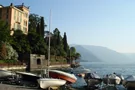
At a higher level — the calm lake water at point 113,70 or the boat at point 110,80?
the boat at point 110,80

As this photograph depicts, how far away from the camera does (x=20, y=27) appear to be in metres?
81.1

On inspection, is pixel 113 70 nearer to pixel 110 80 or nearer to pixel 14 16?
pixel 14 16

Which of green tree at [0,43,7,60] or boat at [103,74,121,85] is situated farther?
green tree at [0,43,7,60]

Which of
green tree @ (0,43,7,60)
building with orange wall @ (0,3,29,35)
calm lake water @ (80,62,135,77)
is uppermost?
building with orange wall @ (0,3,29,35)

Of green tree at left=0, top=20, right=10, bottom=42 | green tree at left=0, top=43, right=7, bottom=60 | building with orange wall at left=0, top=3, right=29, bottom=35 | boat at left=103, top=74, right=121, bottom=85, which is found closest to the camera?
boat at left=103, top=74, right=121, bottom=85

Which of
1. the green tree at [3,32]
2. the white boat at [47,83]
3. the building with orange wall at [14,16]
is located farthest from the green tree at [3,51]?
the white boat at [47,83]

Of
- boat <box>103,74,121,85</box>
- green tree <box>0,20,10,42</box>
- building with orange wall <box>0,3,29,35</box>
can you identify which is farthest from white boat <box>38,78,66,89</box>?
building with orange wall <box>0,3,29,35</box>

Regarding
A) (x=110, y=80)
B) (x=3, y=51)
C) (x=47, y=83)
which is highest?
(x=3, y=51)

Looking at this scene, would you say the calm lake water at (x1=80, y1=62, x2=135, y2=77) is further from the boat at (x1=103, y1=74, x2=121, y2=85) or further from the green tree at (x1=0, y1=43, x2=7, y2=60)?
the boat at (x1=103, y1=74, x2=121, y2=85)

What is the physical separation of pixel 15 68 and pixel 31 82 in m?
33.5

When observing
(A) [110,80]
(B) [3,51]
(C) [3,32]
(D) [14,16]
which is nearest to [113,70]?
(D) [14,16]

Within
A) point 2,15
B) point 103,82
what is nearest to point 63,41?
point 2,15

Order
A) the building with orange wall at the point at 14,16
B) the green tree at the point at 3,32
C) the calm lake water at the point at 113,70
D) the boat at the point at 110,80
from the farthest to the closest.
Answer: the building with orange wall at the point at 14,16 < the calm lake water at the point at 113,70 < the green tree at the point at 3,32 < the boat at the point at 110,80

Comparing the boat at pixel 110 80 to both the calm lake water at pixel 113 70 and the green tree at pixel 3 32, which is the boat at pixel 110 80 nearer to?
the calm lake water at pixel 113 70
